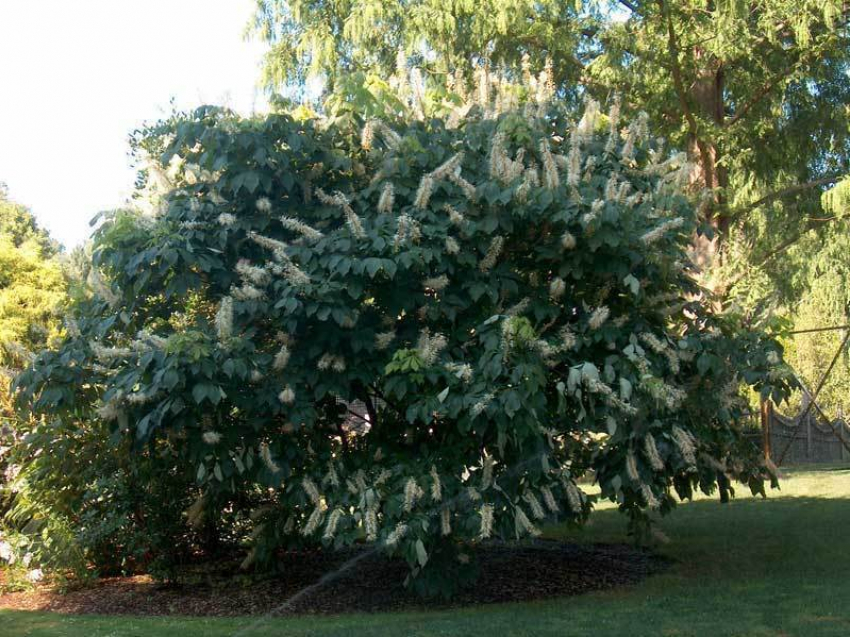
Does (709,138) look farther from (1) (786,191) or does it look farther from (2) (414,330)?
(2) (414,330)

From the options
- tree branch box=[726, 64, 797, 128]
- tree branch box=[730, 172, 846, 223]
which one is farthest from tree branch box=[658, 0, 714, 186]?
tree branch box=[730, 172, 846, 223]

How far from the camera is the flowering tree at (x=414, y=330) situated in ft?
23.5

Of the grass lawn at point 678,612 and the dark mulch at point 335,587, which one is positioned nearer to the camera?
the grass lawn at point 678,612

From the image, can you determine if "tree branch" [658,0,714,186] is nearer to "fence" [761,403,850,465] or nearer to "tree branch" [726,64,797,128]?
"tree branch" [726,64,797,128]

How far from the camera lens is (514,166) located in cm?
750

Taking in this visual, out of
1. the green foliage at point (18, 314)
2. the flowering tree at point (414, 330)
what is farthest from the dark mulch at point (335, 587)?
the green foliage at point (18, 314)

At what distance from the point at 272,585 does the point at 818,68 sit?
1104 centimetres

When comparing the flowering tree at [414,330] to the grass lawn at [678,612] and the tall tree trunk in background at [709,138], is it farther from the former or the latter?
the tall tree trunk in background at [709,138]

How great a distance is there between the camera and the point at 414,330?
7.84 meters

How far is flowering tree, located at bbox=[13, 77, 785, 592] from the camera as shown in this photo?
23.5 ft

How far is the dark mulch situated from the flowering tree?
110 cm

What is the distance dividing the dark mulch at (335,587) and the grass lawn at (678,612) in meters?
0.48

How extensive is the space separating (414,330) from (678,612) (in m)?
3.17

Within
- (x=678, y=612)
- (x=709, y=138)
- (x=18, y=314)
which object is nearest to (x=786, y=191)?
(x=709, y=138)
